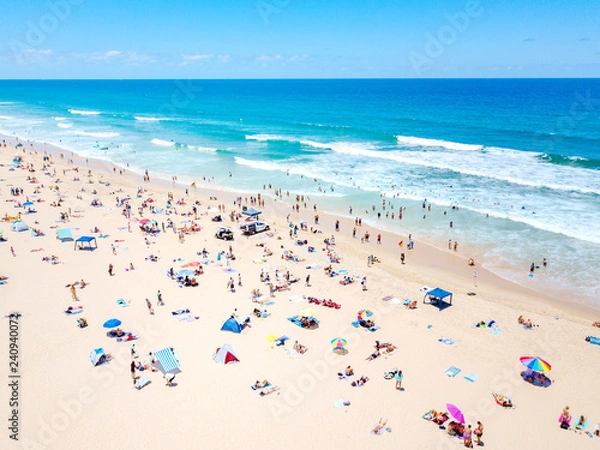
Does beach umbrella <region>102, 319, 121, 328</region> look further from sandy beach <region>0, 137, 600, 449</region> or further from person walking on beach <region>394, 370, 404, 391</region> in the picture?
person walking on beach <region>394, 370, 404, 391</region>

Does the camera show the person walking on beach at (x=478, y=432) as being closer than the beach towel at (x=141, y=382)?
Yes

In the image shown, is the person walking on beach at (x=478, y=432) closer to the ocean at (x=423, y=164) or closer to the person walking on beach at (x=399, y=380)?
the person walking on beach at (x=399, y=380)

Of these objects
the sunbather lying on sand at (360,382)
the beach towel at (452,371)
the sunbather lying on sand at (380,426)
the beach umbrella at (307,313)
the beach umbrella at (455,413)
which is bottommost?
the sunbather lying on sand at (380,426)

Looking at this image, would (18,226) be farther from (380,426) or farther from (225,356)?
A: (380,426)

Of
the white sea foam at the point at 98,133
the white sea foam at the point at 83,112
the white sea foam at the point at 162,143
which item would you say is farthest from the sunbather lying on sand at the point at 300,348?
the white sea foam at the point at 83,112

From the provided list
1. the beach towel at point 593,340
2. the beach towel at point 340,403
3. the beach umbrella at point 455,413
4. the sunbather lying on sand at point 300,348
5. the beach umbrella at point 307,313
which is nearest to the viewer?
the beach umbrella at point 455,413

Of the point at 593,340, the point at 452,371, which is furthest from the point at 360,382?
the point at 593,340
